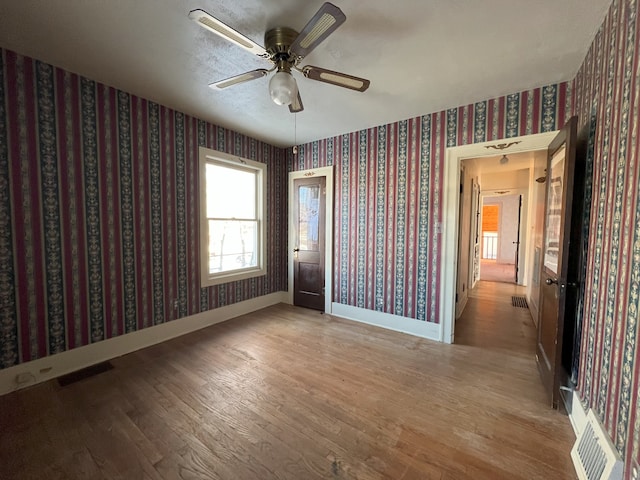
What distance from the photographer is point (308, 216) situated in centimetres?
408

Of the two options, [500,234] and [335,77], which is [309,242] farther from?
[500,234]

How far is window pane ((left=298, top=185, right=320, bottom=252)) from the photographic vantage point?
3.99m

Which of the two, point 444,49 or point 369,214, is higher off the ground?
point 444,49

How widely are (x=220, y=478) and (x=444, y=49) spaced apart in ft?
9.80

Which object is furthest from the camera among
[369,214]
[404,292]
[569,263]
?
[369,214]

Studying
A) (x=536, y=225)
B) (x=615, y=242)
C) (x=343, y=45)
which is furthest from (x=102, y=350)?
(x=536, y=225)

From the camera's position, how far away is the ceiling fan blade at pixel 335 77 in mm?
1661

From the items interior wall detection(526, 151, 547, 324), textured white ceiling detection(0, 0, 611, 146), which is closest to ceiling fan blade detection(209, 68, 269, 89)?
textured white ceiling detection(0, 0, 611, 146)

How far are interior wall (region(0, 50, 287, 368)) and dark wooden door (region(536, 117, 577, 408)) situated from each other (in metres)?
3.47

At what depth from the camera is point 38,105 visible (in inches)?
81.3

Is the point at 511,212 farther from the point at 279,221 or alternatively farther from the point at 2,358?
the point at 2,358

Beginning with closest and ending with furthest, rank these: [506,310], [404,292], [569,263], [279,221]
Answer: [569,263] → [404,292] → [506,310] → [279,221]

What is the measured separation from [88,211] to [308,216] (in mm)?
2569

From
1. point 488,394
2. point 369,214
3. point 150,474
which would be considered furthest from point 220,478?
point 369,214
